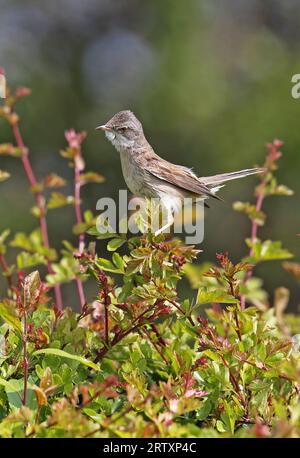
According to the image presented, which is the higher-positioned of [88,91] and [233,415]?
[88,91]

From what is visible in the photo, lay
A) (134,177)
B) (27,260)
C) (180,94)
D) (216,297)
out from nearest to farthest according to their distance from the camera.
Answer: (216,297), (27,260), (134,177), (180,94)

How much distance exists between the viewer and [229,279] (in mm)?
2018

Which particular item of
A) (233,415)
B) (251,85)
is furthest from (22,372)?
(251,85)

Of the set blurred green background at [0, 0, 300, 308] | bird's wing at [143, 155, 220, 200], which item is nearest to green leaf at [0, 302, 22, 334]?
bird's wing at [143, 155, 220, 200]

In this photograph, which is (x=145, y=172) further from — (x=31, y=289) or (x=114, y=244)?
(x=31, y=289)

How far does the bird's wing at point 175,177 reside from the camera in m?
4.03

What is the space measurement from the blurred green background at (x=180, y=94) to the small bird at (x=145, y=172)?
4269mm

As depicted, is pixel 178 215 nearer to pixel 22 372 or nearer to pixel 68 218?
pixel 22 372

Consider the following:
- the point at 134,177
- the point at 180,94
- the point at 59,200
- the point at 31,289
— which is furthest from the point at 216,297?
the point at 180,94

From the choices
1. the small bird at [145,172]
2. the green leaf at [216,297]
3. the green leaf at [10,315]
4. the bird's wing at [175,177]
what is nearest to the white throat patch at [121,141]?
the small bird at [145,172]

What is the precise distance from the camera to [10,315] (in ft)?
5.98

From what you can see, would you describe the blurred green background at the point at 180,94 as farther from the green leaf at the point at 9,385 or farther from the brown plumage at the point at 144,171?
the green leaf at the point at 9,385

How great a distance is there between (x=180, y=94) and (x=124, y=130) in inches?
205
